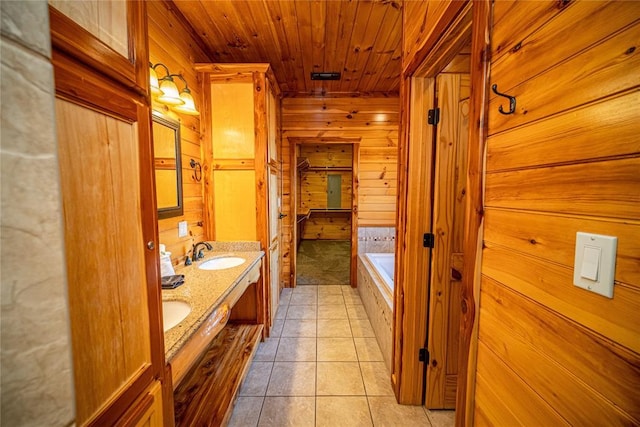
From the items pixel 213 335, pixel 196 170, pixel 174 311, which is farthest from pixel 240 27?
pixel 213 335

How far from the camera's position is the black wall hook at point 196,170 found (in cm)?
207

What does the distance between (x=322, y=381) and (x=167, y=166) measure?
6.35 feet

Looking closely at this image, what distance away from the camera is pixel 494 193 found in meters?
0.73

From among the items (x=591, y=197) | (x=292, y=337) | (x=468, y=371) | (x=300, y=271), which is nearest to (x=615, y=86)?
(x=591, y=197)

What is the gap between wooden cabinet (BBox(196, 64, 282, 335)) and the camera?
7.14ft

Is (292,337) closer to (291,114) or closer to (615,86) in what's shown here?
(615,86)

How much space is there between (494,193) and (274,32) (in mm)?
2258

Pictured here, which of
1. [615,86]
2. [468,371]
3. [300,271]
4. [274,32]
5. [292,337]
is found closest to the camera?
[615,86]

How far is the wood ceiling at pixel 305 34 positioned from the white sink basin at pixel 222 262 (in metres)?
1.94

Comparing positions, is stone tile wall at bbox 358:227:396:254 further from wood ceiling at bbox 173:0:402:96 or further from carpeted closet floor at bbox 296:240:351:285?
wood ceiling at bbox 173:0:402:96

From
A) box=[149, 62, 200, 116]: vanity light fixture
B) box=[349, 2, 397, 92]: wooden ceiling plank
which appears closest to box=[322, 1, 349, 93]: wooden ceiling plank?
box=[349, 2, 397, 92]: wooden ceiling plank

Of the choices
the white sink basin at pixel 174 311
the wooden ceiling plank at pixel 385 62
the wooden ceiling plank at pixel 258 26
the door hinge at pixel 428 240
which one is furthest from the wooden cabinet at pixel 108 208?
the wooden ceiling plank at pixel 385 62

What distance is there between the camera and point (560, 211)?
526 mm

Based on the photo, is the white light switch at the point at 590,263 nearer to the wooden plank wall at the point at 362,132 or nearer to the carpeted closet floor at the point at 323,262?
the wooden plank wall at the point at 362,132
